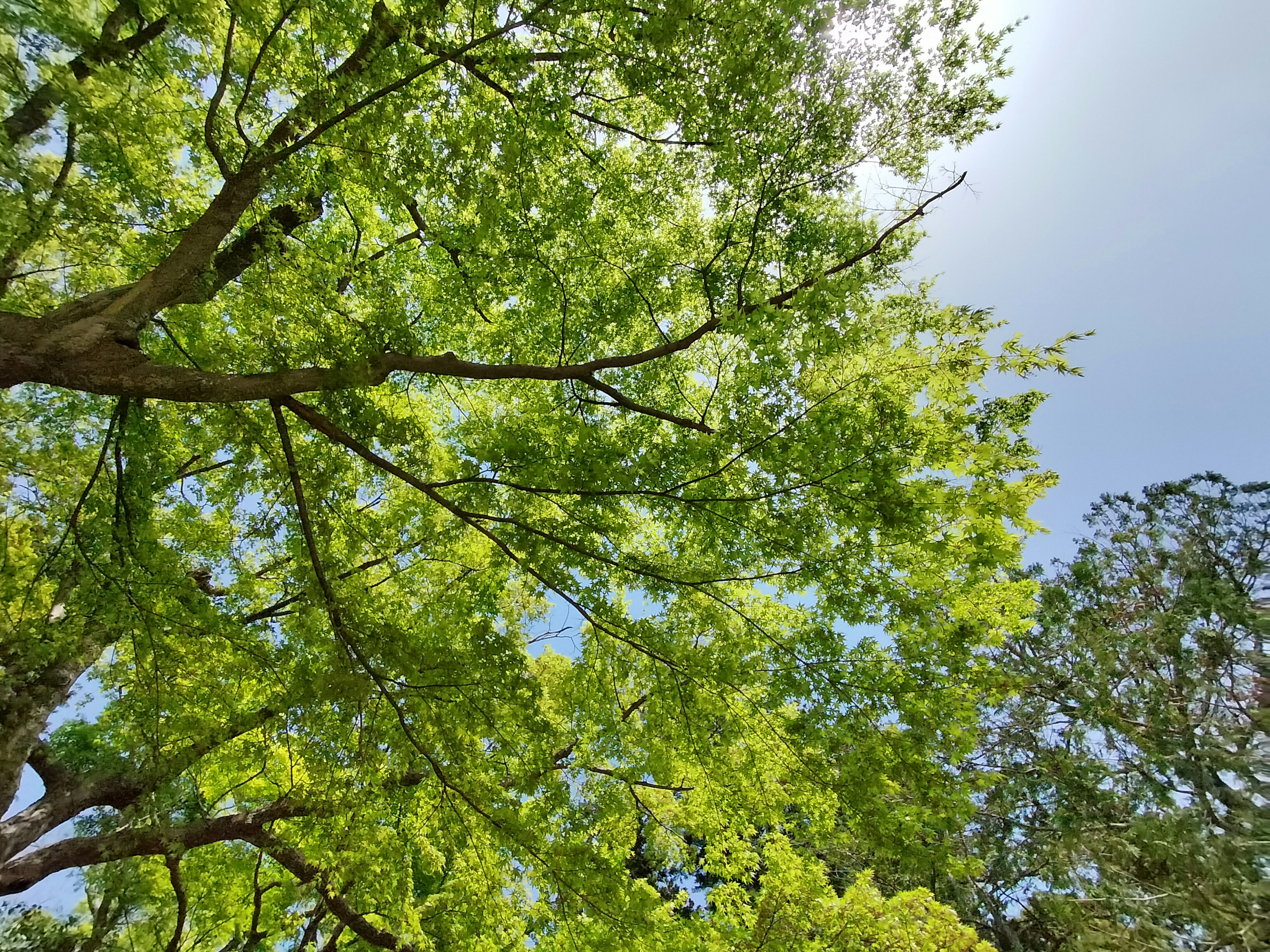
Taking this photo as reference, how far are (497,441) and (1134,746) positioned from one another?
10169 millimetres

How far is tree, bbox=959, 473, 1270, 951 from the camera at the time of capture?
21.8 ft

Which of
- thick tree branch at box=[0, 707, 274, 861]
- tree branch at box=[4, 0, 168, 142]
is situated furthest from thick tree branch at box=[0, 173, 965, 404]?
thick tree branch at box=[0, 707, 274, 861]

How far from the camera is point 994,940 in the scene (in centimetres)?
912

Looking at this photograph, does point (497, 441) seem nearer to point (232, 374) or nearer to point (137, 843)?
point (232, 374)

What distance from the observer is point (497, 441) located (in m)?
4.13

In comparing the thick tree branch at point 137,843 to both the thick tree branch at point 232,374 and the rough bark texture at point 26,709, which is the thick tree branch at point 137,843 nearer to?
the rough bark texture at point 26,709

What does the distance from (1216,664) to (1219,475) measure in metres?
2.85

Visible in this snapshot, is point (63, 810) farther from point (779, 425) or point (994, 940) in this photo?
point (994, 940)

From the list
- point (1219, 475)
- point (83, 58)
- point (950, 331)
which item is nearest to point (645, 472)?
point (950, 331)

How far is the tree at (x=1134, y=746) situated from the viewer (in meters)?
6.66

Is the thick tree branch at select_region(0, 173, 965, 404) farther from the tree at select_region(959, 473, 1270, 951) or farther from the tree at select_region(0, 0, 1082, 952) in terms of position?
the tree at select_region(959, 473, 1270, 951)

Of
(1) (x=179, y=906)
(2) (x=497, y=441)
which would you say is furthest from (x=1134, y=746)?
(1) (x=179, y=906)

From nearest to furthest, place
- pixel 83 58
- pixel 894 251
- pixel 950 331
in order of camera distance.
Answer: pixel 83 58, pixel 950 331, pixel 894 251

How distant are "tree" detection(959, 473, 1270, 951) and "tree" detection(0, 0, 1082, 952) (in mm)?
4767
